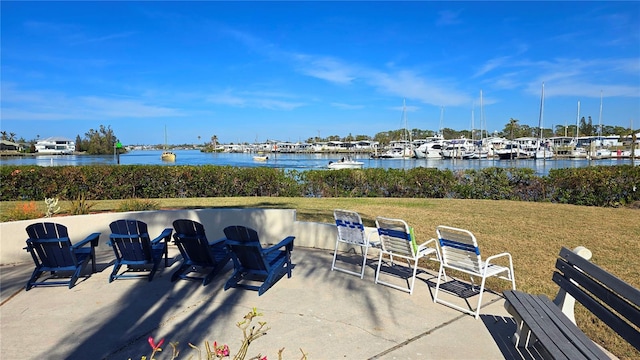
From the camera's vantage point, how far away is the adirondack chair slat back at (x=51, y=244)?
464 centimetres

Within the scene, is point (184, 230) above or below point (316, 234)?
above

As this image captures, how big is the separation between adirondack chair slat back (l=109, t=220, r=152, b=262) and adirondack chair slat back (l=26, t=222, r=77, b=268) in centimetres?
52

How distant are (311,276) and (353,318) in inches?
56.5

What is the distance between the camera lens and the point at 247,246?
14.9 ft

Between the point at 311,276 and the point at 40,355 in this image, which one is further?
the point at 311,276

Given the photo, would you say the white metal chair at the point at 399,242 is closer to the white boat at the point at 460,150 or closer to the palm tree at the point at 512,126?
the white boat at the point at 460,150

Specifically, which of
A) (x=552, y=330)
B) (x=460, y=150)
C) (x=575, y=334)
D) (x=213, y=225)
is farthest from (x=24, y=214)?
(x=460, y=150)

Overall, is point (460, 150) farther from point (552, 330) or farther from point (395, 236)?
point (552, 330)

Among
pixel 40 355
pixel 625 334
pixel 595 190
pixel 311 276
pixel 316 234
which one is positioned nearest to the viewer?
pixel 625 334

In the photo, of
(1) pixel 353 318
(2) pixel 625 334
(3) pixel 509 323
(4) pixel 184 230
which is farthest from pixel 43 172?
(2) pixel 625 334

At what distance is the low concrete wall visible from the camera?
622cm

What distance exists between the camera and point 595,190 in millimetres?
12078

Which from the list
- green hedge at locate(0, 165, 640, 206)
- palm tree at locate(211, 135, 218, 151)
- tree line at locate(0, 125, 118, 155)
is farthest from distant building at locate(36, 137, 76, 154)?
green hedge at locate(0, 165, 640, 206)

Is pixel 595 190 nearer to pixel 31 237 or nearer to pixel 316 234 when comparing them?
pixel 316 234
